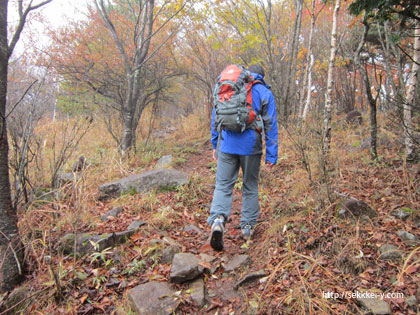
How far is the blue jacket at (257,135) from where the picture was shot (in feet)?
9.24

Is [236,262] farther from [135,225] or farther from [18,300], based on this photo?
[18,300]

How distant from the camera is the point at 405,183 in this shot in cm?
330

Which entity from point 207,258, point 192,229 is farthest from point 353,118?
point 207,258

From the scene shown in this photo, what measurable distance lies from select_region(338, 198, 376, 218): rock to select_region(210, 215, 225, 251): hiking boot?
1.30 meters

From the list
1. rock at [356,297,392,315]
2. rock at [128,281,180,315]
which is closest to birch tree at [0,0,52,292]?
rock at [128,281,180,315]

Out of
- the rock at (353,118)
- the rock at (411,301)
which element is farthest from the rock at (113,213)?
the rock at (353,118)

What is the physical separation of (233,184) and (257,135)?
63 centimetres

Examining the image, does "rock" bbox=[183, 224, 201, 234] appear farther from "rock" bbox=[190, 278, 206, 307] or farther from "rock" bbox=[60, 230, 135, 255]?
"rock" bbox=[190, 278, 206, 307]

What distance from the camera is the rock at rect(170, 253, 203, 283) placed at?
7.68ft

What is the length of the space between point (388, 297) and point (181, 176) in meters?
3.67

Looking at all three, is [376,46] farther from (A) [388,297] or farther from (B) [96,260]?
(B) [96,260]

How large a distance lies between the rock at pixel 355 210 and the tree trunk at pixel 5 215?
3244 mm

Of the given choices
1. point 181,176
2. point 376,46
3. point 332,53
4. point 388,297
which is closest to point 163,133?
point 181,176

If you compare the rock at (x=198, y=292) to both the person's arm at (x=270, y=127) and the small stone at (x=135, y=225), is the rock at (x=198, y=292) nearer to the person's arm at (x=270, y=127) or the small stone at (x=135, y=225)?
the small stone at (x=135, y=225)
